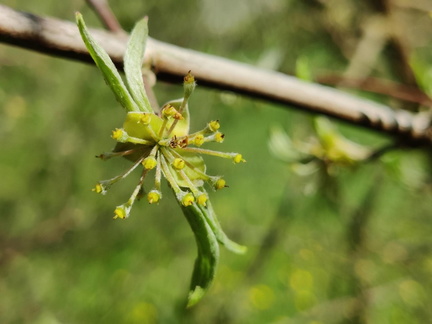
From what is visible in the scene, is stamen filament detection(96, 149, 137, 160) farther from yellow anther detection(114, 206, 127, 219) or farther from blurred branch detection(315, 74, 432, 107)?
blurred branch detection(315, 74, 432, 107)

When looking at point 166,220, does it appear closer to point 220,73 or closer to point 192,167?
point 220,73

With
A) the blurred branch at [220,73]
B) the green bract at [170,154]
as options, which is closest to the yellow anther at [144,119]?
the green bract at [170,154]

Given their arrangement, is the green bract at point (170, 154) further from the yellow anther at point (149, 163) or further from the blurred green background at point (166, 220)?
the blurred green background at point (166, 220)

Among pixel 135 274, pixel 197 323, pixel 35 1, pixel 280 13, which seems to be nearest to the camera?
pixel 197 323

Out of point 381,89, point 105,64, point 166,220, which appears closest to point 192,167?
point 105,64

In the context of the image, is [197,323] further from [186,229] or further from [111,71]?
[111,71]

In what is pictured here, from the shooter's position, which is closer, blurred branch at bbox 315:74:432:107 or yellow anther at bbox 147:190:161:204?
yellow anther at bbox 147:190:161:204

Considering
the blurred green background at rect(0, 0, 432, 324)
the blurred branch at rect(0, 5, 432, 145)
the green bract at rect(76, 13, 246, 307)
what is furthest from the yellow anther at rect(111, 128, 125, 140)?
the blurred green background at rect(0, 0, 432, 324)

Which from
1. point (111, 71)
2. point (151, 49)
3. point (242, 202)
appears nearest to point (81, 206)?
point (242, 202)
